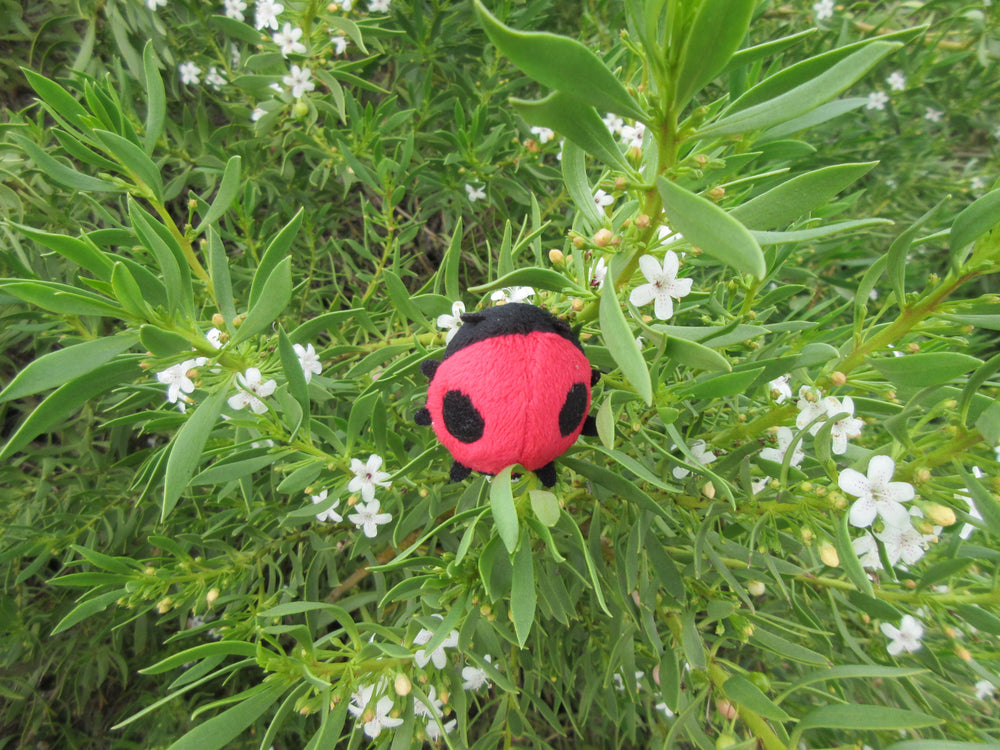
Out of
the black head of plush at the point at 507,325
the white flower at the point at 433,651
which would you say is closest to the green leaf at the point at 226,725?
the white flower at the point at 433,651

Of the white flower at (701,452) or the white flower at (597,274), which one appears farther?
the white flower at (701,452)

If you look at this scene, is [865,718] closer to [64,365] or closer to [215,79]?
[64,365]

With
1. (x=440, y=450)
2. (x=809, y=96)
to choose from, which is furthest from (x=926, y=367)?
(x=440, y=450)

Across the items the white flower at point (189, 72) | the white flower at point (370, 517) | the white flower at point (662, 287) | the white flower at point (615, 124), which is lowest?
the white flower at point (370, 517)

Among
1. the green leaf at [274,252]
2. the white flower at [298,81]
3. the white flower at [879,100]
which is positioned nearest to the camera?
the green leaf at [274,252]

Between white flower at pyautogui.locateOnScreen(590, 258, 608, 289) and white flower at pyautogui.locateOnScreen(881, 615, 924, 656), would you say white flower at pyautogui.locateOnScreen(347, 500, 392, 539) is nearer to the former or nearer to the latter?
white flower at pyautogui.locateOnScreen(590, 258, 608, 289)

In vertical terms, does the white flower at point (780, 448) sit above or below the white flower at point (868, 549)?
above

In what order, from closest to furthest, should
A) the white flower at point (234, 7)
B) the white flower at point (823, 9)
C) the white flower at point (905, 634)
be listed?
the white flower at point (905, 634), the white flower at point (234, 7), the white flower at point (823, 9)

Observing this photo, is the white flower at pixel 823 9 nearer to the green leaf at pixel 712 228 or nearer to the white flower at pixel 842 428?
the white flower at pixel 842 428
